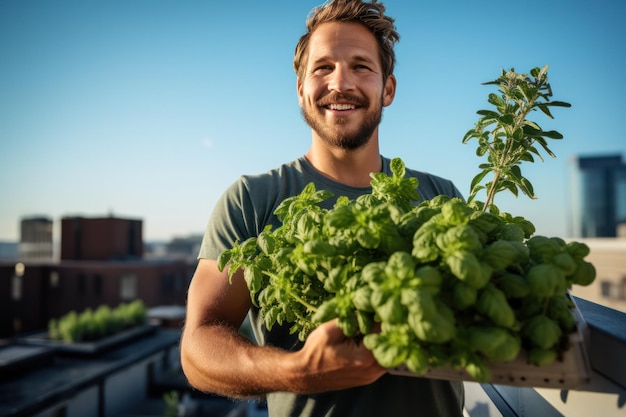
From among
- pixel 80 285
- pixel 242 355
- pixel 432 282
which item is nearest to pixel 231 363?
pixel 242 355

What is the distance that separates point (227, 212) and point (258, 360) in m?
0.73

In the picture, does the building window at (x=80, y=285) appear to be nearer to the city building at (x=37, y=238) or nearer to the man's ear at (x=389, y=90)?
the man's ear at (x=389, y=90)

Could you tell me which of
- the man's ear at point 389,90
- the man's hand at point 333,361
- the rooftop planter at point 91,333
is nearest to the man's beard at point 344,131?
the man's ear at point 389,90

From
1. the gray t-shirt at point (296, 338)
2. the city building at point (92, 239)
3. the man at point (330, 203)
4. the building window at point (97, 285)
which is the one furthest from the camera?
the city building at point (92, 239)

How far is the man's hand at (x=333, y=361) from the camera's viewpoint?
871 mm

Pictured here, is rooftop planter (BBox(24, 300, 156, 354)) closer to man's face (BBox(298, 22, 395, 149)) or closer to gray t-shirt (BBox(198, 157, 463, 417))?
gray t-shirt (BBox(198, 157, 463, 417))

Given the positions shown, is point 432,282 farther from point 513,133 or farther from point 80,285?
point 80,285

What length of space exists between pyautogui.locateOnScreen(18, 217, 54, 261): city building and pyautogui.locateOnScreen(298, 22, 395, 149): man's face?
235ft

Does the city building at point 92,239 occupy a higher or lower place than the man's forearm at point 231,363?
lower

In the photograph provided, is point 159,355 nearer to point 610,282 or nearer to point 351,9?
point 351,9

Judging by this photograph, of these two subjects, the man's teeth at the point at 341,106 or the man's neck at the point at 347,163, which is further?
the man's neck at the point at 347,163

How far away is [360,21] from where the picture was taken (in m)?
1.91

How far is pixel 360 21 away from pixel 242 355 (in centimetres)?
149

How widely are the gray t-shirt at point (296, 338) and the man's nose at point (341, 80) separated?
1.38 ft
